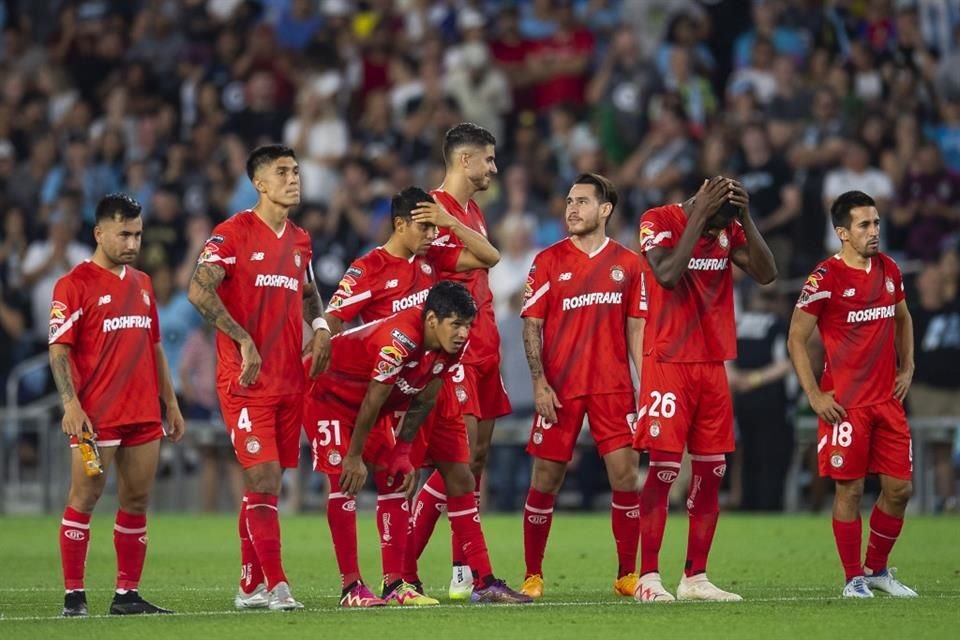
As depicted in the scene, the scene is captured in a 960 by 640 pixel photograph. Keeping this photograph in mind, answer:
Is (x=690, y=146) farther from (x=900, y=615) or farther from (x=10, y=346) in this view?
(x=900, y=615)

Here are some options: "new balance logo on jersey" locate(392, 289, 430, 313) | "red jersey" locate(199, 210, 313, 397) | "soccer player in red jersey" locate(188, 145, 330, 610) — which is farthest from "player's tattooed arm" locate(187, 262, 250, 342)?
"new balance logo on jersey" locate(392, 289, 430, 313)

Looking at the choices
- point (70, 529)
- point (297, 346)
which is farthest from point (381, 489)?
point (70, 529)

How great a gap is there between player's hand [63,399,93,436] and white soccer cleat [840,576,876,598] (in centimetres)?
474


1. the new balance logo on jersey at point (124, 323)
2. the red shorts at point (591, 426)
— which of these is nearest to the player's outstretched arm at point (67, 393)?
the new balance logo on jersey at point (124, 323)

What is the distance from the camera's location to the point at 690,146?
73.8 feet

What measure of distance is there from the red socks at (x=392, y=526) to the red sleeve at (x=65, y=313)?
2.01 m

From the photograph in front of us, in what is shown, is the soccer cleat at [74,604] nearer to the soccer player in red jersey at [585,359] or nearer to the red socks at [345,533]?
the red socks at [345,533]

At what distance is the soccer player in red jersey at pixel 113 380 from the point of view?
11102 mm

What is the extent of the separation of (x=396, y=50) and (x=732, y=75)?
4468 mm

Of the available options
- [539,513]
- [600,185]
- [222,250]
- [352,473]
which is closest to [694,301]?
[600,185]

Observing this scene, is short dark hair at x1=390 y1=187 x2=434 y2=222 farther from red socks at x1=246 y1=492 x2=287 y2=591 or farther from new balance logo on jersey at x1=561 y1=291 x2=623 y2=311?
red socks at x1=246 y1=492 x2=287 y2=591

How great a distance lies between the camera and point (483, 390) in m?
12.5

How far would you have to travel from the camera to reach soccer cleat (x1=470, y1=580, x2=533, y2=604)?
1147 cm

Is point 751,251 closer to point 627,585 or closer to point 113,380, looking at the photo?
point 627,585
